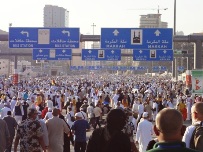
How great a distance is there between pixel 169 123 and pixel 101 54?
4101cm

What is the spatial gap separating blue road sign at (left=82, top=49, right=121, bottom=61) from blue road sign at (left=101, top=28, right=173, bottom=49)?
8.02 meters

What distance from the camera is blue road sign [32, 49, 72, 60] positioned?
1593 inches

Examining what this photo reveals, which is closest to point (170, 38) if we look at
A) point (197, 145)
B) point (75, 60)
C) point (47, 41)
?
point (47, 41)

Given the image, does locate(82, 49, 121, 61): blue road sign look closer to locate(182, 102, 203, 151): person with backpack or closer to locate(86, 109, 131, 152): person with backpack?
locate(182, 102, 203, 151): person with backpack

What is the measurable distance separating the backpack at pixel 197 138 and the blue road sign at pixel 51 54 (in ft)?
112

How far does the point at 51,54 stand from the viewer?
137 ft

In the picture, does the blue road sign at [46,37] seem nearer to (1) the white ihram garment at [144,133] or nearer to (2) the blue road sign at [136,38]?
(2) the blue road sign at [136,38]

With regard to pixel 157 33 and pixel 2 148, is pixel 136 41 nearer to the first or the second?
pixel 157 33

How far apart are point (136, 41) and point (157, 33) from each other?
4.72 ft

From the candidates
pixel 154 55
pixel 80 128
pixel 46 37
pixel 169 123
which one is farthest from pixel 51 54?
pixel 169 123

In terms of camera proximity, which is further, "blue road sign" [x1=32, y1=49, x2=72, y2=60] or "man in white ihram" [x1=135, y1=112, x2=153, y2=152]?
"blue road sign" [x1=32, y1=49, x2=72, y2=60]

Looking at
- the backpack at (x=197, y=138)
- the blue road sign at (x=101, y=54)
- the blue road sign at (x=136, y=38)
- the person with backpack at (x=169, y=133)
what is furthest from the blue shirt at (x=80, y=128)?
the blue road sign at (x=101, y=54)

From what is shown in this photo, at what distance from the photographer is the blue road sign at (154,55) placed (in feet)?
122

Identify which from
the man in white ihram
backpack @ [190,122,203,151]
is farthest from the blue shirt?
backpack @ [190,122,203,151]
